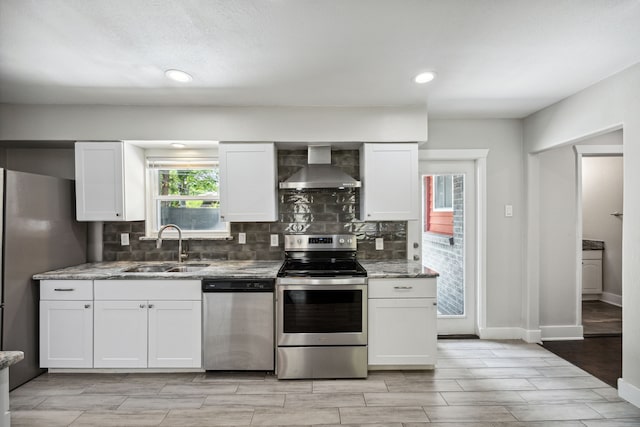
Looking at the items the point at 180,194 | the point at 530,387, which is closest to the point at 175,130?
the point at 180,194

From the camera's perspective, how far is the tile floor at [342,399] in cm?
221

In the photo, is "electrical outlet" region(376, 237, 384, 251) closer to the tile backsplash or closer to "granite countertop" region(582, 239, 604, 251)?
the tile backsplash

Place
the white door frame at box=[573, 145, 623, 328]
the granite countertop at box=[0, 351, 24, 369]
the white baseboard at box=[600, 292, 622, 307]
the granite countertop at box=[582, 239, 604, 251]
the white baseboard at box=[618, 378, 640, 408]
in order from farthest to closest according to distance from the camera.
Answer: the granite countertop at box=[582, 239, 604, 251] < the white baseboard at box=[600, 292, 622, 307] < the white door frame at box=[573, 145, 623, 328] < the white baseboard at box=[618, 378, 640, 408] < the granite countertop at box=[0, 351, 24, 369]

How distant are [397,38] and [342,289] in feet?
6.04

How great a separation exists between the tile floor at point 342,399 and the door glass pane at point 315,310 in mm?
425

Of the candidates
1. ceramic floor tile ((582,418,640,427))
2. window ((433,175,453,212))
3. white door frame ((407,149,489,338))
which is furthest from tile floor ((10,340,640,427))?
window ((433,175,453,212))

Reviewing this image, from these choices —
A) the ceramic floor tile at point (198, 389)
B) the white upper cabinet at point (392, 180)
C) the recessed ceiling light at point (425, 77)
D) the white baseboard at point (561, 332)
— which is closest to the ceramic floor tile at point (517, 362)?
the white baseboard at point (561, 332)

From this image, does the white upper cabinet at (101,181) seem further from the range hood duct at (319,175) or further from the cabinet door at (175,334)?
the range hood duct at (319,175)

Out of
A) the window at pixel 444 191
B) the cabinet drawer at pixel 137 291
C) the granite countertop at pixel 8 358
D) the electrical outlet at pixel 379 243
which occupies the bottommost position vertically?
the cabinet drawer at pixel 137 291

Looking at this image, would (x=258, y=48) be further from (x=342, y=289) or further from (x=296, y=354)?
(x=296, y=354)

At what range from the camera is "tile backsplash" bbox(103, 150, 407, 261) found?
11.4 ft

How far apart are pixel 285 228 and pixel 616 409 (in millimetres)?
2907

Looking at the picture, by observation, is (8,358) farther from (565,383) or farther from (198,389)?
(565,383)

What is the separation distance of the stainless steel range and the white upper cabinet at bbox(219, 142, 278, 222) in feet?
2.38
